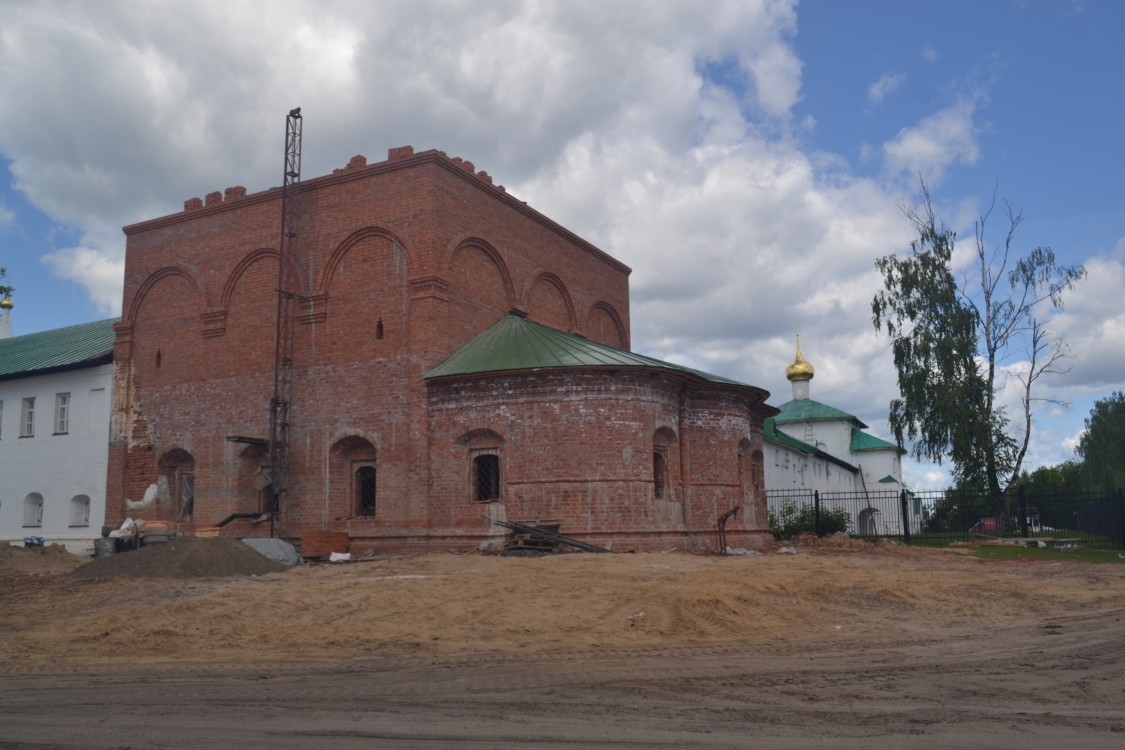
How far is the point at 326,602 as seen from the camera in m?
11.0

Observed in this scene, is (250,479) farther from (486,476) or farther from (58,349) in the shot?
(58,349)

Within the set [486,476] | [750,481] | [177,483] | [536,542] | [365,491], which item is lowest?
[536,542]

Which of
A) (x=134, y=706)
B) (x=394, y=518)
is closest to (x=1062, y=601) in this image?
(x=134, y=706)

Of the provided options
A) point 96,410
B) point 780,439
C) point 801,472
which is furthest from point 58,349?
point 801,472

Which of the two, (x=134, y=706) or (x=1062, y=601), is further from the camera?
(x=1062, y=601)

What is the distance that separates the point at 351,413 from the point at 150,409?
671cm

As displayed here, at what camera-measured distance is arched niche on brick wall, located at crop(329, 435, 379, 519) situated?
64.6 feet

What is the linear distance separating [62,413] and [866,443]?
3919cm

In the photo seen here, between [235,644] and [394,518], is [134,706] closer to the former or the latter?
[235,644]

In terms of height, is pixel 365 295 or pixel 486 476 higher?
pixel 365 295

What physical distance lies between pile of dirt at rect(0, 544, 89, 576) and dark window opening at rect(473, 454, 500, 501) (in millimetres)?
8522

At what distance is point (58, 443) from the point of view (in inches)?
982

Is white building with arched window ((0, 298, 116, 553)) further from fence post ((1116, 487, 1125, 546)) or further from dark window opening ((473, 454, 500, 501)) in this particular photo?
fence post ((1116, 487, 1125, 546))

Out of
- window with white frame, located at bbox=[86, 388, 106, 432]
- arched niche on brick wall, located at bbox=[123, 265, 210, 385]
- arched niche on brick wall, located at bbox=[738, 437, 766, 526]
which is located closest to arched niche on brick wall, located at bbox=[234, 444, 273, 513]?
arched niche on brick wall, located at bbox=[123, 265, 210, 385]
